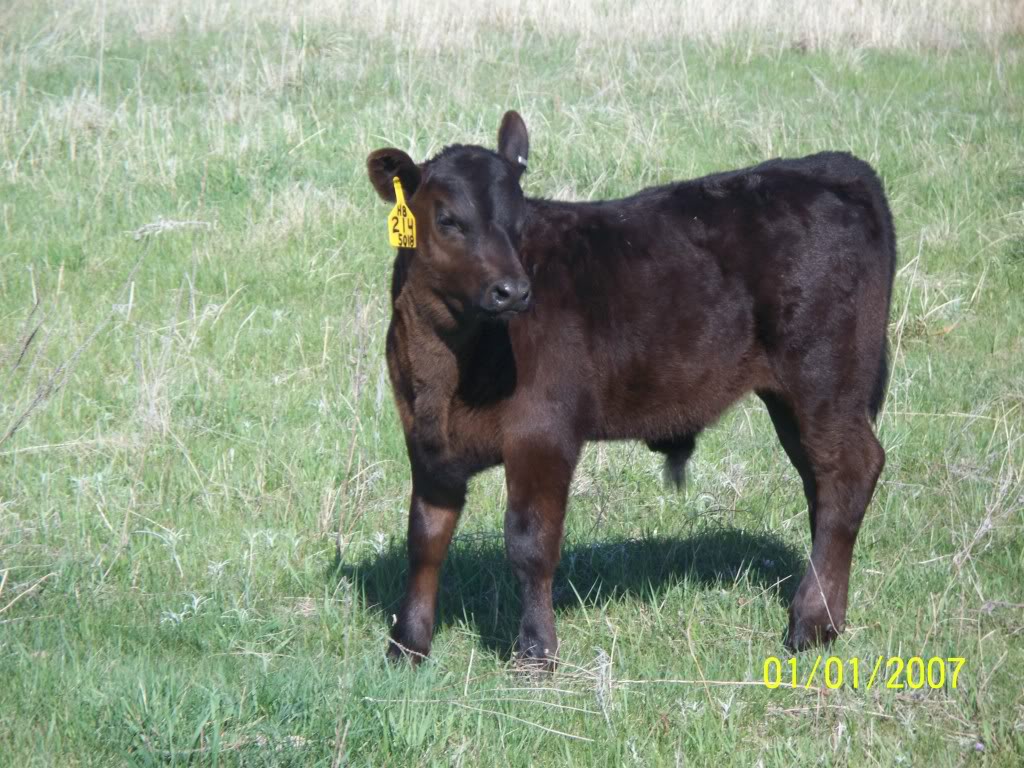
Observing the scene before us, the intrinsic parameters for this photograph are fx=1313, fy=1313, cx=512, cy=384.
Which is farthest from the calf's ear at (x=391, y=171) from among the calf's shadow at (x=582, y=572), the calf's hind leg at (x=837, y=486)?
the calf's hind leg at (x=837, y=486)

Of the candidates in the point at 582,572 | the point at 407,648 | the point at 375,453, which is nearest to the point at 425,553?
the point at 407,648

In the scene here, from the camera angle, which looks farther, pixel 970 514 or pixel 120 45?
pixel 120 45

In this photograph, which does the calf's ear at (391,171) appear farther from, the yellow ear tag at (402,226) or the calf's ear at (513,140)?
the calf's ear at (513,140)

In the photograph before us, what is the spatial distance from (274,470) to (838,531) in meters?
2.65

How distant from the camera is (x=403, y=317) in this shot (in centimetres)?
486

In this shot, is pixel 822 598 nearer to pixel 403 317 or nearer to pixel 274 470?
pixel 403 317

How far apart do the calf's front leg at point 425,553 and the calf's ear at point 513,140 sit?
131 centimetres

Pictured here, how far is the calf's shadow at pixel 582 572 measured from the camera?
532 cm

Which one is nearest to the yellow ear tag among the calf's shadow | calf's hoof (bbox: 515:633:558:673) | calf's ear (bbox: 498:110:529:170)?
calf's ear (bbox: 498:110:529:170)

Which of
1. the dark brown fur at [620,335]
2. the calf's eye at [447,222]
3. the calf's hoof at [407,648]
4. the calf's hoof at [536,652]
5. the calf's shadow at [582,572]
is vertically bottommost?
the calf's shadow at [582,572]

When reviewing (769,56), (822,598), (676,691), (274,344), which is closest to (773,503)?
(822,598)

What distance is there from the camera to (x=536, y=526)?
468cm

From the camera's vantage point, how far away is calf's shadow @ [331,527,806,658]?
17.5 feet
